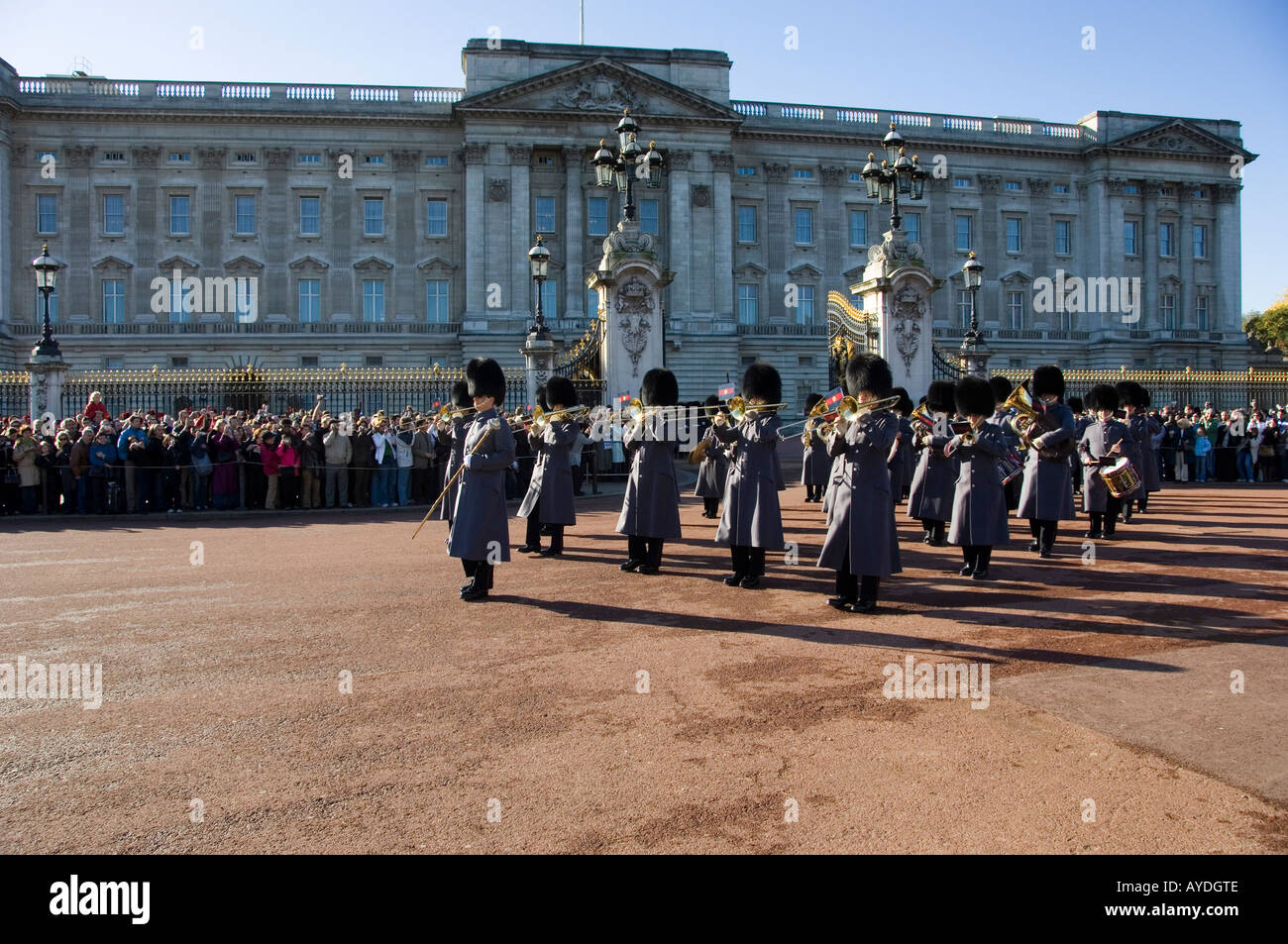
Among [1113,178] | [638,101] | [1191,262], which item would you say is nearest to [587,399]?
[638,101]

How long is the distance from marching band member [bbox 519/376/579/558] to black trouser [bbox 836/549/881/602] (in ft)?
11.4

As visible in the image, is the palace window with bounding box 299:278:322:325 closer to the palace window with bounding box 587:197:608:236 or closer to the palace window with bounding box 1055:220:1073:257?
the palace window with bounding box 587:197:608:236

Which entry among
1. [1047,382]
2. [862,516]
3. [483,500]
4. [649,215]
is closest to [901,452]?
[1047,382]

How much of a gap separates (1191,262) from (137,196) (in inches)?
2068

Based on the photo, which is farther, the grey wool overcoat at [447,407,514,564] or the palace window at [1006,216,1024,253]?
the palace window at [1006,216,1024,253]

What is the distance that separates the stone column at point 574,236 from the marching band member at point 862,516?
37425 millimetres

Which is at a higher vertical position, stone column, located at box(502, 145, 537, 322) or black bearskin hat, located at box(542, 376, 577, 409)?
stone column, located at box(502, 145, 537, 322)

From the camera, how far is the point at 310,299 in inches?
1745

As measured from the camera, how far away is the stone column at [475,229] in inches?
1706

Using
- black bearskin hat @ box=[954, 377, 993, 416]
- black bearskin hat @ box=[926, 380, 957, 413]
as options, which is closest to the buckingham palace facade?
black bearskin hat @ box=[926, 380, 957, 413]

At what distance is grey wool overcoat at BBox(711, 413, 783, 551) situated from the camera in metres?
8.61

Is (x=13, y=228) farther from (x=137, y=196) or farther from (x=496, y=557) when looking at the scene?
(x=496, y=557)

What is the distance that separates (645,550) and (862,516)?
9.09ft
